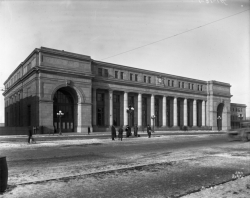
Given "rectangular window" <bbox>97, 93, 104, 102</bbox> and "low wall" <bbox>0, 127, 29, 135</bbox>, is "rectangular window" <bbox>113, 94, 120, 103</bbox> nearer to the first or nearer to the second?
"rectangular window" <bbox>97, 93, 104, 102</bbox>

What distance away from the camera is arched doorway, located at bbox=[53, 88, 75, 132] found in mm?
47031

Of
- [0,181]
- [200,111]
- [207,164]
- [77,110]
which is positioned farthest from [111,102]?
[0,181]

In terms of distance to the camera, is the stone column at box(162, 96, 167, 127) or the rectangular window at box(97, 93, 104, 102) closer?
the rectangular window at box(97, 93, 104, 102)

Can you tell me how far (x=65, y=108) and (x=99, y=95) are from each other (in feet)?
30.7

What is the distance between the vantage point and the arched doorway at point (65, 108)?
4703cm

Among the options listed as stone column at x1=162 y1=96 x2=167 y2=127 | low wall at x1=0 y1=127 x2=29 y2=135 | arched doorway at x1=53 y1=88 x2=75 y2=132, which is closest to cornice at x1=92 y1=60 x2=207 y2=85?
stone column at x1=162 y1=96 x2=167 y2=127

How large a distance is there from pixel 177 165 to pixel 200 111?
234 ft

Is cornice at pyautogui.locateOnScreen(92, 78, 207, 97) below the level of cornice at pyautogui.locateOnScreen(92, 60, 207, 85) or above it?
below

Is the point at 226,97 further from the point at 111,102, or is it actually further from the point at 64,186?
the point at 64,186

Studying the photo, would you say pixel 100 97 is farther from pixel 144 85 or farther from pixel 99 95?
pixel 144 85

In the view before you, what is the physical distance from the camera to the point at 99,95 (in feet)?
179

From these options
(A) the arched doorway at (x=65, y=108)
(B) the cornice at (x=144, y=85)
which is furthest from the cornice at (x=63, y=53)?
(A) the arched doorway at (x=65, y=108)

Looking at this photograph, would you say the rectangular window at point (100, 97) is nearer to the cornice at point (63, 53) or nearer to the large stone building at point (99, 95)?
the large stone building at point (99, 95)

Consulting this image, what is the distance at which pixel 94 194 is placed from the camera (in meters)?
5.94
